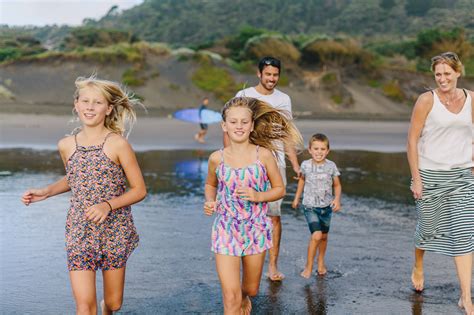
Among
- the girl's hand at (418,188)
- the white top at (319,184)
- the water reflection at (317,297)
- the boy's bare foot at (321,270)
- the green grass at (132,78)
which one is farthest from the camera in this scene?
the green grass at (132,78)

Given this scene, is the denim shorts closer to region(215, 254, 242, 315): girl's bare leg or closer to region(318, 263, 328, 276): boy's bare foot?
region(318, 263, 328, 276): boy's bare foot

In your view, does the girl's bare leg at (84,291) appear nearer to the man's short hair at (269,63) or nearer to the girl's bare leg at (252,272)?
the girl's bare leg at (252,272)

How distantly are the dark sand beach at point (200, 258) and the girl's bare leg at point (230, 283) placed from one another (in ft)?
2.71

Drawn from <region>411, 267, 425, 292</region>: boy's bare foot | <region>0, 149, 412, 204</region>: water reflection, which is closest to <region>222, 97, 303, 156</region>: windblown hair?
<region>411, 267, 425, 292</region>: boy's bare foot

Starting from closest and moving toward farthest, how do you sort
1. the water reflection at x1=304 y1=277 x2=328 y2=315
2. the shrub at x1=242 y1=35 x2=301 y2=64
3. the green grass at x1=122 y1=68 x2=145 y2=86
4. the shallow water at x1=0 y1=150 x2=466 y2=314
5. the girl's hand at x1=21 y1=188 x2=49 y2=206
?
the girl's hand at x1=21 y1=188 x2=49 y2=206
the water reflection at x1=304 y1=277 x2=328 y2=315
the shallow water at x1=0 y1=150 x2=466 y2=314
the green grass at x1=122 y1=68 x2=145 y2=86
the shrub at x1=242 y1=35 x2=301 y2=64

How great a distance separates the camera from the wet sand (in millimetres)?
21578

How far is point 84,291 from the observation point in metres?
4.51

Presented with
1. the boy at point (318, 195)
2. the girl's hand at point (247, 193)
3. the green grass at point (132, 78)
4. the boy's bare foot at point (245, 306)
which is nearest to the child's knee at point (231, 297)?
the boy's bare foot at point (245, 306)

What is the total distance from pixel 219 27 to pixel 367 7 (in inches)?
1206

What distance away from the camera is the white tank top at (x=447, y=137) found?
5.99m

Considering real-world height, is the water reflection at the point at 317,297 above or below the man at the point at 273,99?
below

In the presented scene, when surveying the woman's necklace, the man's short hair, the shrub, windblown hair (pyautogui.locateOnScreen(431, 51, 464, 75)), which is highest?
the shrub

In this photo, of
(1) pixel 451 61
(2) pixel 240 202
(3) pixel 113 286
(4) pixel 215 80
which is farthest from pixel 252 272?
(4) pixel 215 80

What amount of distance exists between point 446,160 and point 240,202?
7.03 feet
